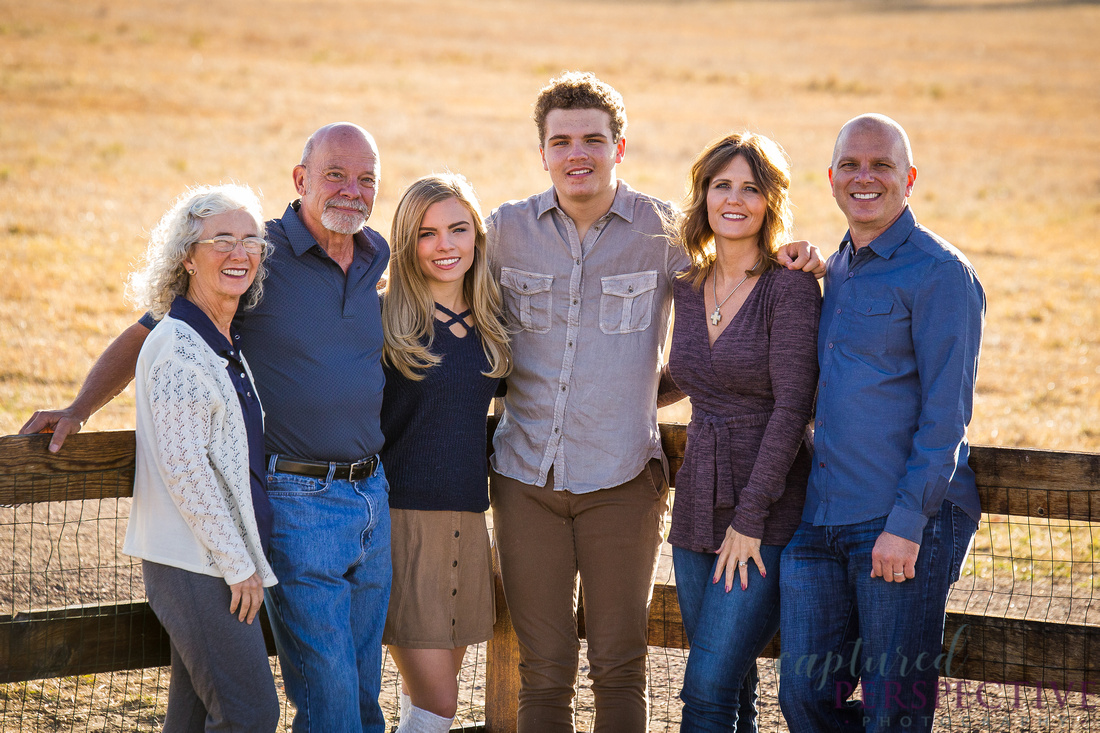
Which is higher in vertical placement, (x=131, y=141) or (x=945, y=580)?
(x=131, y=141)

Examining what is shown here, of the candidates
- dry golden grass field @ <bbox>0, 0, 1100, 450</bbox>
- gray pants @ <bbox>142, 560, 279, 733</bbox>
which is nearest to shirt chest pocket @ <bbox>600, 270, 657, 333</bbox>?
gray pants @ <bbox>142, 560, 279, 733</bbox>

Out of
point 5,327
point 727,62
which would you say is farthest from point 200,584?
point 727,62

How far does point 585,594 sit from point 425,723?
73cm

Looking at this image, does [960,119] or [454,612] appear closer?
[454,612]

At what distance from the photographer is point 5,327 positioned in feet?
34.7

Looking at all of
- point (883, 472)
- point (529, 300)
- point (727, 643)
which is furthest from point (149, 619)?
point (883, 472)

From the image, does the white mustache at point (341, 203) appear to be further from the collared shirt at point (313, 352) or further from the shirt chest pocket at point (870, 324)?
the shirt chest pocket at point (870, 324)

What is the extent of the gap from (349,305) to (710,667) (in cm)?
173

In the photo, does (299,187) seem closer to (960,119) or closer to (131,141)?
(131,141)

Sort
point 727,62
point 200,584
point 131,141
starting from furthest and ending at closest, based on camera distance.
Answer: point 727,62, point 131,141, point 200,584

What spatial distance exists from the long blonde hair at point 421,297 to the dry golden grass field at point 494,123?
3.98m

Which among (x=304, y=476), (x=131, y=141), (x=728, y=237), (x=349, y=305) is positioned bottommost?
(x=304, y=476)

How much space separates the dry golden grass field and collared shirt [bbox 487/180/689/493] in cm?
392

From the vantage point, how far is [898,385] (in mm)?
3373
